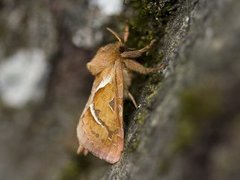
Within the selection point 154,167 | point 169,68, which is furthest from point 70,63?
point 154,167

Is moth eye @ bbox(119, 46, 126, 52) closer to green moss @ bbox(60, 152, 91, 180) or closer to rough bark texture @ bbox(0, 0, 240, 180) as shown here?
rough bark texture @ bbox(0, 0, 240, 180)

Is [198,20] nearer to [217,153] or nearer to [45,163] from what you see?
[217,153]

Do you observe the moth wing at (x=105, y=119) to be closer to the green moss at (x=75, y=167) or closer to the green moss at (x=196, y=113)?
the green moss at (x=75, y=167)

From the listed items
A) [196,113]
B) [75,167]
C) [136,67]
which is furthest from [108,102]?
[196,113]

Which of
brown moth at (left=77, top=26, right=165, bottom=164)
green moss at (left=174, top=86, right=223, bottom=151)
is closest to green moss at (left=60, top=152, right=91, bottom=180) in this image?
brown moth at (left=77, top=26, right=165, bottom=164)

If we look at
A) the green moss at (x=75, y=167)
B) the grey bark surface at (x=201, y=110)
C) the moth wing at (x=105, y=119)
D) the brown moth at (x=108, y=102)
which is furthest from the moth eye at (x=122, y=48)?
the green moss at (x=75, y=167)

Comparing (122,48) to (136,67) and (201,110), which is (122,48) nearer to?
Answer: (136,67)
